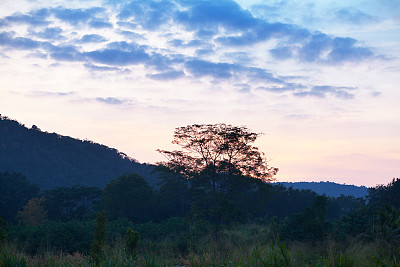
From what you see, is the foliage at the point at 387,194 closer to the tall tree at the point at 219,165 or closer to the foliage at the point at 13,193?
the tall tree at the point at 219,165

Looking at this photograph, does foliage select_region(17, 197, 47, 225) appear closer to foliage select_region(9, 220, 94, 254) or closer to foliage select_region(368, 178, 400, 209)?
foliage select_region(9, 220, 94, 254)

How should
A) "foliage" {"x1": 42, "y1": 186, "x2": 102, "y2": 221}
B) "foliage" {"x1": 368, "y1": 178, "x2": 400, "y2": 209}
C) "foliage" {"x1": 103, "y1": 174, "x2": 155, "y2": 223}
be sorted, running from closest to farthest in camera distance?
"foliage" {"x1": 368, "y1": 178, "x2": 400, "y2": 209}, "foliage" {"x1": 103, "y1": 174, "x2": 155, "y2": 223}, "foliage" {"x1": 42, "y1": 186, "x2": 102, "y2": 221}

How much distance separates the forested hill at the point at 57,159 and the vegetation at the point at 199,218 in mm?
29991

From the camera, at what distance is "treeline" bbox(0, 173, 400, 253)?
25234mm

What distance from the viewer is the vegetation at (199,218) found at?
12241 millimetres

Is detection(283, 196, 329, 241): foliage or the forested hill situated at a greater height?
the forested hill

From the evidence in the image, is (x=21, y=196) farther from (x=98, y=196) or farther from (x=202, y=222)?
(x=202, y=222)

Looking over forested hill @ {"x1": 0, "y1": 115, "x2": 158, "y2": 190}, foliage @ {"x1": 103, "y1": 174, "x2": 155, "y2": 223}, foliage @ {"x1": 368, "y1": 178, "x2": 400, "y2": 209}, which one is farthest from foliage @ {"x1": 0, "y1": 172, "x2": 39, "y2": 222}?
foliage @ {"x1": 368, "y1": 178, "x2": 400, "y2": 209}

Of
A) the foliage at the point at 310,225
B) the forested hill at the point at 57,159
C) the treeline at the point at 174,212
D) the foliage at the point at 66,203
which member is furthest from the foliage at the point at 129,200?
the forested hill at the point at 57,159

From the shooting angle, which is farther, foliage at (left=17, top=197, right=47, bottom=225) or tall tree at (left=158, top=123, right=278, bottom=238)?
foliage at (left=17, top=197, right=47, bottom=225)

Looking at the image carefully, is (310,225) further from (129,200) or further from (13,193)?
(13,193)

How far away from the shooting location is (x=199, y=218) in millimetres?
34750

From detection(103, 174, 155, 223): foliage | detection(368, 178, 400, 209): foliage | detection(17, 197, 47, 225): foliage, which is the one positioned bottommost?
detection(17, 197, 47, 225): foliage

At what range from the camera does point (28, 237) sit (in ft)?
94.2
